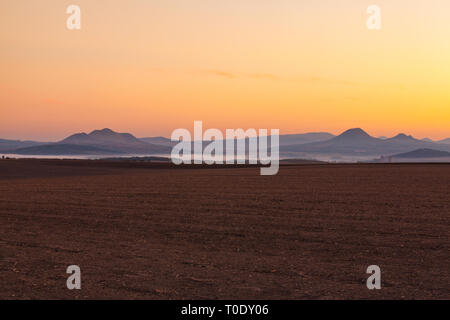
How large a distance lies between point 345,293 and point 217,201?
16926 mm

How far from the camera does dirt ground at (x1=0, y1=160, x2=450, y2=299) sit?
1014cm

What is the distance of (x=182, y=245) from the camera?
48.3 ft

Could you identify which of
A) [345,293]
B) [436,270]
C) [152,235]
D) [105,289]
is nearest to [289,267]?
[345,293]

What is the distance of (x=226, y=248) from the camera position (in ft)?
46.5

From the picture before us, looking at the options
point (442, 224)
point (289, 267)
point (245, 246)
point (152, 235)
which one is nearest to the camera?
point (289, 267)

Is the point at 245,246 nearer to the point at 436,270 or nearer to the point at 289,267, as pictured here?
the point at 289,267

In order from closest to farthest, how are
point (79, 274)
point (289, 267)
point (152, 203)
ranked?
point (79, 274) → point (289, 267) → point (152, 203)

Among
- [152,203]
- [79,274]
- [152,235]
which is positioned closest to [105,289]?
[79,274]

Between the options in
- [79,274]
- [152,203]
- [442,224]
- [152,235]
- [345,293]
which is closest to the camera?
[345,293]

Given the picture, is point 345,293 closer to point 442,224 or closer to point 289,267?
point 289,267

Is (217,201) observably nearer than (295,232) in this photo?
No

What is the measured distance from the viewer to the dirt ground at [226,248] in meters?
10.1

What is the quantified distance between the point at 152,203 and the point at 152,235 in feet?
31.2
